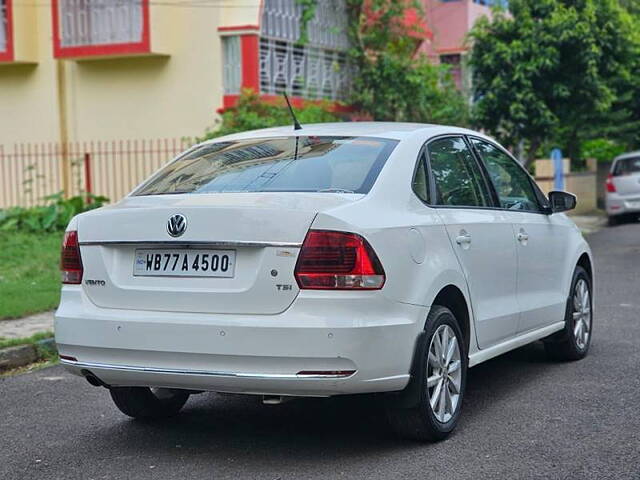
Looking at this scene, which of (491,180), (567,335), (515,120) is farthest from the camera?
(515,120)

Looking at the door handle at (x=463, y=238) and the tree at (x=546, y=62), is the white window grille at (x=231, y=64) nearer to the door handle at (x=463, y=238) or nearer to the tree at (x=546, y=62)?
the tree at (x=546, y=62)

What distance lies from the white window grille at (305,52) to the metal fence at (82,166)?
226 cm

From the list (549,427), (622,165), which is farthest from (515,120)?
(549,427)

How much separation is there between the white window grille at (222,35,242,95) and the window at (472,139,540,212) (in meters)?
13.2

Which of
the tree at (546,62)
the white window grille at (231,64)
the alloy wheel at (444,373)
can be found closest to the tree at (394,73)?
the tree at (546,62)

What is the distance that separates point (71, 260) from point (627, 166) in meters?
19.2

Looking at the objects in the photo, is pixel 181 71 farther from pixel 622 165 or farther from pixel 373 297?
pixel 373 297

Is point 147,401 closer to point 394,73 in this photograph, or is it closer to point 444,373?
point 444,373

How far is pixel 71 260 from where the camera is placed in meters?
5.54

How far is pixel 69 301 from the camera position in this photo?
5492mm

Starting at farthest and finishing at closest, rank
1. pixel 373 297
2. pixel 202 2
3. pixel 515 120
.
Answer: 1. pixel 515 120
2. pixel 202 2
3. pixel 373 297

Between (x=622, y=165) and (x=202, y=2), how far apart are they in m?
9.52

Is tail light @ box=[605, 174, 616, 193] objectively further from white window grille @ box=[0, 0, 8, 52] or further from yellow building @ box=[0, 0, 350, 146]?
white window grille @ box=[0, 0, 8, 52]

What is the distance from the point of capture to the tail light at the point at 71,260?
5.49m
